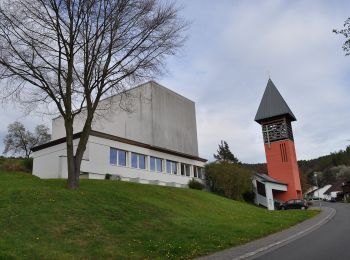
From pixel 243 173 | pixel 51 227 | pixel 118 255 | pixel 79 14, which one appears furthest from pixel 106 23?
pixel 243 173

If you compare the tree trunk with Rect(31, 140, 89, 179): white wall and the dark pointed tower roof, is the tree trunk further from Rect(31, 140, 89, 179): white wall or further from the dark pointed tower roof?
the dark pointed tower roof

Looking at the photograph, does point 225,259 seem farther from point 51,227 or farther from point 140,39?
point 140,39

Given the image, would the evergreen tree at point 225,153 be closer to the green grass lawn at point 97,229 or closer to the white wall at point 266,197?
the white wall at point 266,197

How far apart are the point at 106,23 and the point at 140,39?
7.04 ft

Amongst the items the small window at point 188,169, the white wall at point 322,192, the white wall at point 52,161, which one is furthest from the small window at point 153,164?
the white wall at point 322,192

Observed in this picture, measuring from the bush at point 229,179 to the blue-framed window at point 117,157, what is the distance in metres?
14.0

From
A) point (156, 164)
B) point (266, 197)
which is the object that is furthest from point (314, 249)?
point (266, 197)

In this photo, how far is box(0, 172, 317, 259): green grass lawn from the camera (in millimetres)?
13039

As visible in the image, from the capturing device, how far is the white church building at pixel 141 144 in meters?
37.5

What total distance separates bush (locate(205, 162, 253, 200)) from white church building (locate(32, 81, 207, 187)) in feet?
8.33

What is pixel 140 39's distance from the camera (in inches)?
990

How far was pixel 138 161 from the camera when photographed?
142ft

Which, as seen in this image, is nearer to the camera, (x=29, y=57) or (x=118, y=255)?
(x=118, y=255)

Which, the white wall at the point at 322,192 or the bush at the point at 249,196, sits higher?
the white wall at the point at 322,192
